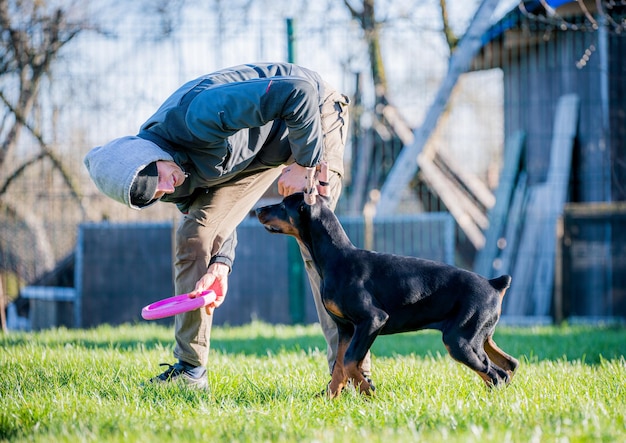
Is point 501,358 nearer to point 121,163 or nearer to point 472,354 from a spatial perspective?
point 472,354

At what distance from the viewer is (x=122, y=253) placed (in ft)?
27.6

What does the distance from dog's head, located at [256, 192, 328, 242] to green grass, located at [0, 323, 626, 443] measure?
2.83ft

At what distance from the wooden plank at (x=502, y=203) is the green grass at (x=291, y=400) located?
416 cm

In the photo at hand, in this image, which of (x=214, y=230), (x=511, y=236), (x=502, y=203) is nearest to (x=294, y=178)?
(x=214, y=230)

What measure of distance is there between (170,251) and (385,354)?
3535mm

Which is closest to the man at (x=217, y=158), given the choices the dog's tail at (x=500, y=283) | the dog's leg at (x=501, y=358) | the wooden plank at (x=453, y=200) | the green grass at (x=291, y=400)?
the green grass at (x=291, y=400)

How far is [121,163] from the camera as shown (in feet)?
10.7

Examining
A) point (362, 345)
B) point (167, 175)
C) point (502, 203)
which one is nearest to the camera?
point (167, 175)

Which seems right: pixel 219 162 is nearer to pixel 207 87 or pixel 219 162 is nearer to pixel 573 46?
pixel 207 87

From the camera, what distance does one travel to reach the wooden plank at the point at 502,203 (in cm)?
990

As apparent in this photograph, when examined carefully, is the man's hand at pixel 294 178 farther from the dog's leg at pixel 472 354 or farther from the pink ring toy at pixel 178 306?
the dog's leg at pixel 472 354

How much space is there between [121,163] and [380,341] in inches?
158

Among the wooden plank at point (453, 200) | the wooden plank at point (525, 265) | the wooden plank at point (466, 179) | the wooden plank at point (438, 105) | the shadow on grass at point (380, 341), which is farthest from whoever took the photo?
the wooden plank at point (466, 179)

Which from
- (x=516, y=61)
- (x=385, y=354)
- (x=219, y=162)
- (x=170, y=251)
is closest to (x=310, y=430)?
(x=219, y=162)
